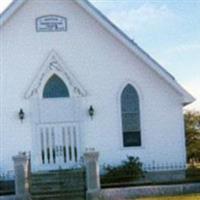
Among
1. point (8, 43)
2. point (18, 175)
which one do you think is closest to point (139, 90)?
point (8, 43)

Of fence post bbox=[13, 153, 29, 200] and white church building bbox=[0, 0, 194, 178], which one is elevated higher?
white church building bbox=[0, 0, 194, 178]

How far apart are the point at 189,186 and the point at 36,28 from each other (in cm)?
916

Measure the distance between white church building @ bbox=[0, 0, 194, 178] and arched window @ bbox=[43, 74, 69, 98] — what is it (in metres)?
0.04

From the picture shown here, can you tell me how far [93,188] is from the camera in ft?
65.9

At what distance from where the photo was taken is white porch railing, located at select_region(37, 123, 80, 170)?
25312 mm

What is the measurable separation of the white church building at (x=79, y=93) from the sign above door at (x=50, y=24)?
0.13ft

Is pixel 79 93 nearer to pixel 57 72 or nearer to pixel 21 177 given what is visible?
pixel 57 72

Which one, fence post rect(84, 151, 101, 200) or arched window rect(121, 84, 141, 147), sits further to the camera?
arched window rect(121, 84, 141, 147)

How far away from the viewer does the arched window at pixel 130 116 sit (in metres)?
25.8

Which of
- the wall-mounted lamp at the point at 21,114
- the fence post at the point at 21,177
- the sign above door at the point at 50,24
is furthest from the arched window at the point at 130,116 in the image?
the fence post at the point at 21,177

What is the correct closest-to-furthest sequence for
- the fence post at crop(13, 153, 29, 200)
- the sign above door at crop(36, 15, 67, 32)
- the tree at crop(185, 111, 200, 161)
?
the fence post at crop(13, 153, 29, 200)
the sign above door at crop(36, 15, 67, 32)
the tree at crop(185, 111, 200, 161)

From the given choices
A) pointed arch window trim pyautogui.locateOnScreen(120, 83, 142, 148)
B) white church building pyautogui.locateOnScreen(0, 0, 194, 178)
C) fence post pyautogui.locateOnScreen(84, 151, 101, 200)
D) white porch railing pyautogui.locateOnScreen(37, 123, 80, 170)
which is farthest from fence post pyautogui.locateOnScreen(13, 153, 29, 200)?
pointed arch window trim pyautogui.locateOnScreen(120, 83, 142, 148)

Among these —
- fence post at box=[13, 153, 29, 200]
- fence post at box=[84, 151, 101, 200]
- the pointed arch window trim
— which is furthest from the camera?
the pointed arch window trim

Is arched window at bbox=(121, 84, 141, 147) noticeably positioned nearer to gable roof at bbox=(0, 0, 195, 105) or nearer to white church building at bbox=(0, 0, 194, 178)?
white church building at bbox=(0, 0, 194, 178)
